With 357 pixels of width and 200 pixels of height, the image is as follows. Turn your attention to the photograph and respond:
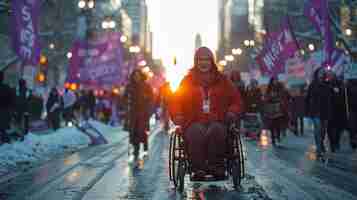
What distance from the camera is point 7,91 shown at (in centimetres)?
1878

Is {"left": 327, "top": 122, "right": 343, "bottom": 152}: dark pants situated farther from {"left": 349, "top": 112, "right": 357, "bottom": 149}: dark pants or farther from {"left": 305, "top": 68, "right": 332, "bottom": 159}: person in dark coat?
{"left": 305, "top": 68, "right": 332, "bottom": 159}: person in dark coat

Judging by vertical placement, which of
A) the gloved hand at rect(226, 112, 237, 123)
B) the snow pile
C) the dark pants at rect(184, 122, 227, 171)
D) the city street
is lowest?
the city street

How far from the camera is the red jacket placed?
31.0ft

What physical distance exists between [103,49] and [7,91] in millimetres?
14116

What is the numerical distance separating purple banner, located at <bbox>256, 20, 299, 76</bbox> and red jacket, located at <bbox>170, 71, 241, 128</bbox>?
22791 mm

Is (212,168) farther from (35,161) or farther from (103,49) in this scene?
(103,49)

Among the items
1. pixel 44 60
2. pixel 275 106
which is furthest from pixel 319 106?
pixel 44 60

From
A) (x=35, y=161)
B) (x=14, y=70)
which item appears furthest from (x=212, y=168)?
(x=14, y=70)

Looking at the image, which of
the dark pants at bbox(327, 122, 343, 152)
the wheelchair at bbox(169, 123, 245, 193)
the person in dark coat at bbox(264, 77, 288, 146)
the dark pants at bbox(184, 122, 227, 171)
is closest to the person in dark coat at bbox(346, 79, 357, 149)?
the dark pants at bbox(327, 122, 343, 152)

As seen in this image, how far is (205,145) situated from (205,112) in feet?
1.45

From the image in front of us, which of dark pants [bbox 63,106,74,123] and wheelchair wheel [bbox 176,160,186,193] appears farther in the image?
dark pants [bbox 63,106,74,123]

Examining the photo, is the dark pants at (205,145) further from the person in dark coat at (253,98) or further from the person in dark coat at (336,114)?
the person in dark coat at (253,98)

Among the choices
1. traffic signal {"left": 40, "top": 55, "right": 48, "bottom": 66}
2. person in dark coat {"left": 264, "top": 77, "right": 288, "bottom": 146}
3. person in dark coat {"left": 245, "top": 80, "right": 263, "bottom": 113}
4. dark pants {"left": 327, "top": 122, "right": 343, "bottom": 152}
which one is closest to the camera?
dark pants {"left": 327, "top": 122, "right": 343, "bottom": 152}

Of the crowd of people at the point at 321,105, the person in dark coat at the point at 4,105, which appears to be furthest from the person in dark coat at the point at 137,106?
the person in dark coat at the point at 4,105
